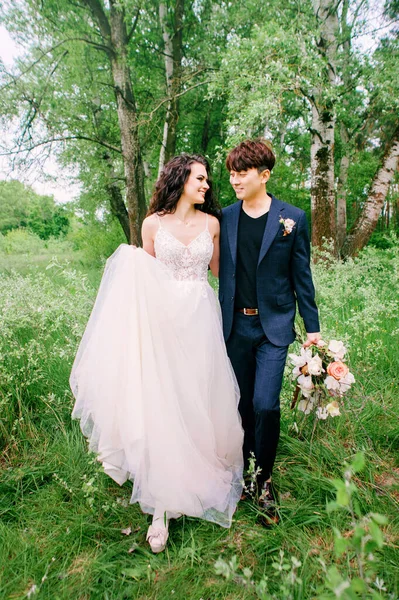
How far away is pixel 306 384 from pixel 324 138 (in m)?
6.95

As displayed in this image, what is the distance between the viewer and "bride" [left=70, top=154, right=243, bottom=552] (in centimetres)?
235

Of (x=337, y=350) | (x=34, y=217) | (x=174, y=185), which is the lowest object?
(x=34, y=217)

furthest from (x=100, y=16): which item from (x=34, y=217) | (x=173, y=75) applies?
(x=34, y=217)

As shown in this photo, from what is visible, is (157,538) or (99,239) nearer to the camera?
(157,538)

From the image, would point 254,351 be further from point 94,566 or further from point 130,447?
point 94,566

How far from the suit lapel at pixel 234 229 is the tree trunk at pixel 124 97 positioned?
7.92m

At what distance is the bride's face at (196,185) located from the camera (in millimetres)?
2877

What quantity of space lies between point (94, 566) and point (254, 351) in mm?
1630

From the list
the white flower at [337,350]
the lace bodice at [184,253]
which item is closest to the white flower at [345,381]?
the white flower at [337,350]


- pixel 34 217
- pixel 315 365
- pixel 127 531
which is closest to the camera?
pixel 127 531

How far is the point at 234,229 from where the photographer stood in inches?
109

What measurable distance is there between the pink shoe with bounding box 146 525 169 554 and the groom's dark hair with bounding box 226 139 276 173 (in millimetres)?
2347

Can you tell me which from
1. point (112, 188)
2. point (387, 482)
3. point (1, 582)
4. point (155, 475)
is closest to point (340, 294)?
point (387, 482)

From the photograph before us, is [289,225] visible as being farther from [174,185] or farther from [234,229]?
[174,185]
